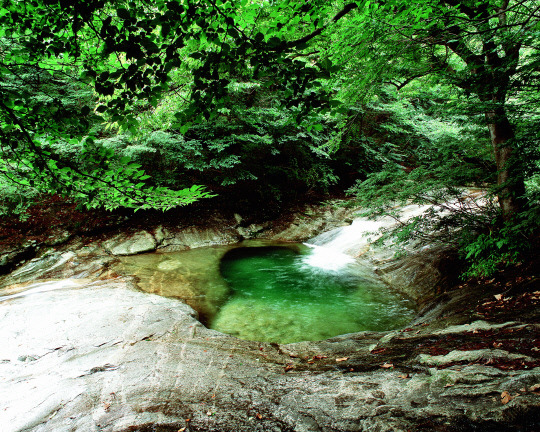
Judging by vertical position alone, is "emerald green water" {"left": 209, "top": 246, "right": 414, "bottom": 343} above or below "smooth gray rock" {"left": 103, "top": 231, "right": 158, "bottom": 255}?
below

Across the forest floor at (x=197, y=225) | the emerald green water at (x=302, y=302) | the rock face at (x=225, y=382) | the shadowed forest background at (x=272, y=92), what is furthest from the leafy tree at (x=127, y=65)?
the emerald green water at (x=302, y=302)

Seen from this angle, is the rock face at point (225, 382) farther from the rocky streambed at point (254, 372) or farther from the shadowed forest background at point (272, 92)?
the shadowed forest background at point (272, 92)

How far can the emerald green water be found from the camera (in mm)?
4984

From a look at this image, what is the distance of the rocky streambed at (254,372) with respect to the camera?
1.79 meters

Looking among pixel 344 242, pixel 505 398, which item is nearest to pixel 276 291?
pixel 344 242

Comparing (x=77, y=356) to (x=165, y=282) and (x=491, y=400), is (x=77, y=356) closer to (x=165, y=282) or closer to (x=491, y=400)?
(x=165, y=282)

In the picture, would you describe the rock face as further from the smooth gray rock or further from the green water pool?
the smooth gray rock

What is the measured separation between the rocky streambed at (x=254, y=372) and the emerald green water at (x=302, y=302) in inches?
29.5

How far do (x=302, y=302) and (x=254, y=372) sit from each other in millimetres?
3408

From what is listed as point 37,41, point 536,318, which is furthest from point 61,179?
point 536,318

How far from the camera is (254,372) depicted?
117 inches

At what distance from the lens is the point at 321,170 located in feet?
46.3

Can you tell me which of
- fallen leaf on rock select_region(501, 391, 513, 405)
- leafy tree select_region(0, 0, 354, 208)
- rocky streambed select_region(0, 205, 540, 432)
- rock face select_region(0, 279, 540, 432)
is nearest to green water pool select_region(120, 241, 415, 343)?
rocky streambed select_region(0, 205, 540, 432)

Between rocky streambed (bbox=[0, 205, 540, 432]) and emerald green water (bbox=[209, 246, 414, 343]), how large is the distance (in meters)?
0.75
